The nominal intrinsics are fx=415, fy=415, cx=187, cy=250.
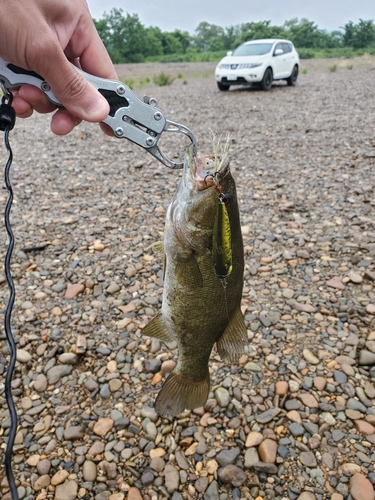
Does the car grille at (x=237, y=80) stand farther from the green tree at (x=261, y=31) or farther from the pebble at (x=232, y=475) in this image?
the green tree at (x=261, y=31)

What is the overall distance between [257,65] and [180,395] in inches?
583

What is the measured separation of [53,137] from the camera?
33.3 ft

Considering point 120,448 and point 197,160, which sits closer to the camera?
point 197,160

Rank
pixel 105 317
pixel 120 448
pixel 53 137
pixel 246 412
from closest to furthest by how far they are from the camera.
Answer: pixel 120 448, pixel 246 412, pixel 105 317, pixel 53 137

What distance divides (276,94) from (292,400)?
1390cm

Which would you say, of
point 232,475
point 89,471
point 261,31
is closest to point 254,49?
point 232,475

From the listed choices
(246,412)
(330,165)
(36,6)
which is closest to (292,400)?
(246,412)

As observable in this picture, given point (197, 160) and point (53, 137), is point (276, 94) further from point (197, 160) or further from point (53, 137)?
point (197, 160)

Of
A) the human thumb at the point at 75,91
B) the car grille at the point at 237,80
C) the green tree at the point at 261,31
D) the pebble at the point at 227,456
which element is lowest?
the pebble at the point at 227,456

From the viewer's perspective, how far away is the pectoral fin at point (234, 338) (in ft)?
6.72

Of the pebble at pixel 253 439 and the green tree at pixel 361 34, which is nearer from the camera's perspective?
the pebble at pixel 253 439

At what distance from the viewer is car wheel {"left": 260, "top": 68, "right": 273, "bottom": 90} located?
15188mm

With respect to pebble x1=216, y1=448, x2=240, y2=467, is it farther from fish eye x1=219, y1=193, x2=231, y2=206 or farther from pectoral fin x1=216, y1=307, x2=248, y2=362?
fish eye x1=219, y1=193, x2=231, y2=206

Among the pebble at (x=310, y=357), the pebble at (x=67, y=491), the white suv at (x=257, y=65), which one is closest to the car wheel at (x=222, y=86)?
the white suv at (x=257, y=65)
